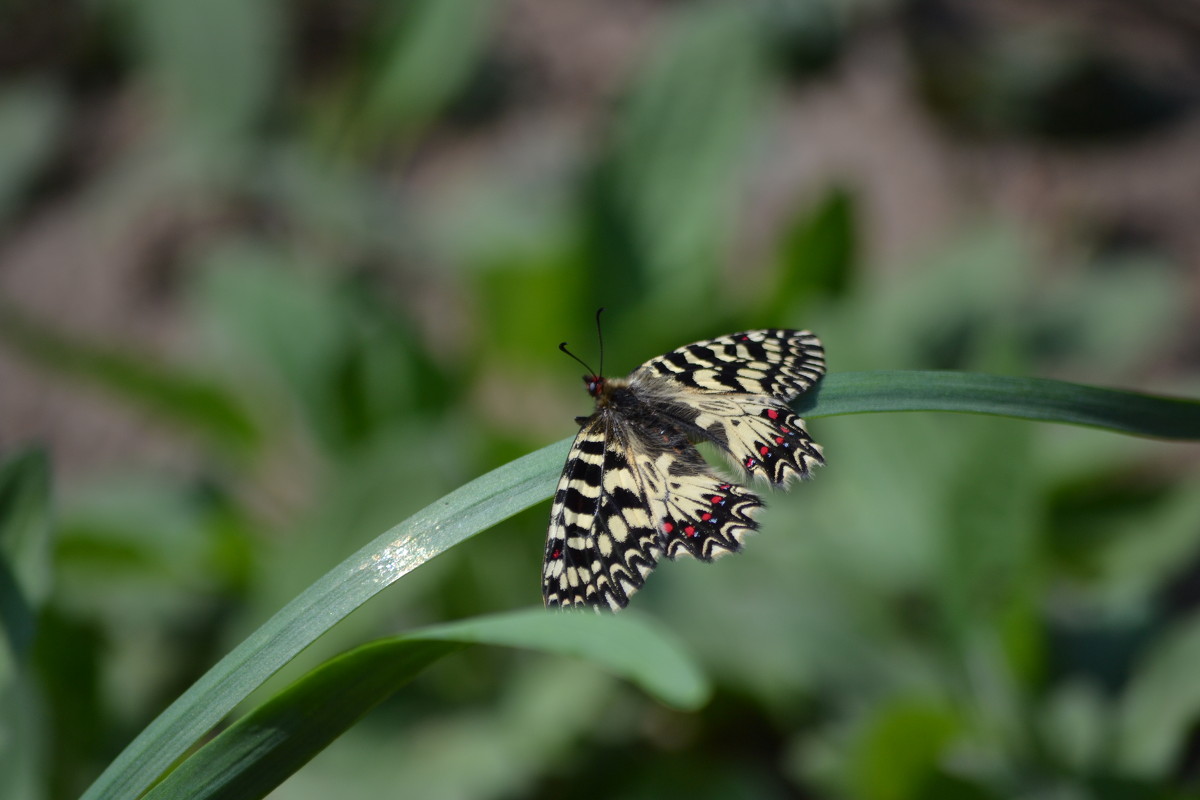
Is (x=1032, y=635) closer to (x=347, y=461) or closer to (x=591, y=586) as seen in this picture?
(x=591, y=586)

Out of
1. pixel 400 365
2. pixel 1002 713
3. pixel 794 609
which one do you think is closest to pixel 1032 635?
pixel 1002 713

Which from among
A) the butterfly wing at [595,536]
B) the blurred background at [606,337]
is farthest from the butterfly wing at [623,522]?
the blurred background at [606,337]

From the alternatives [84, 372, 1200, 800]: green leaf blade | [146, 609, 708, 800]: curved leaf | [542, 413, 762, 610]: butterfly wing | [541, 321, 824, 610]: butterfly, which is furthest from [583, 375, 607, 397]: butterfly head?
[146, 609, 708, 800]: curved leaf

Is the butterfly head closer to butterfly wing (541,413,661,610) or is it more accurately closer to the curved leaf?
butterfly wing (541,413,661,610)

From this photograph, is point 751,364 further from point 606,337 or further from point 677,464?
point 606,337

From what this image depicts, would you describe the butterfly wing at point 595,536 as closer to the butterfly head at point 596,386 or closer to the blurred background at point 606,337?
the butterfly head at point 596,386

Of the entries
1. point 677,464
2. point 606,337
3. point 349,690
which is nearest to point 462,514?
point 349,690
